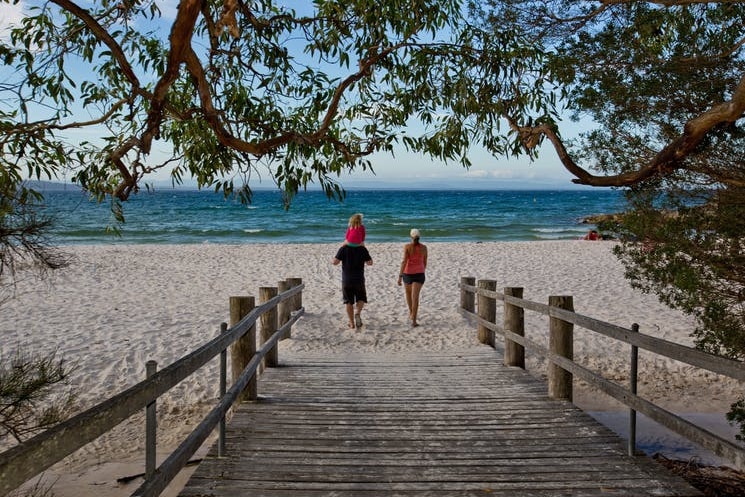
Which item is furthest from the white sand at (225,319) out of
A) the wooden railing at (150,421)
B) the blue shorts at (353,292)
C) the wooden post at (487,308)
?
the wooden railing at (150,421)

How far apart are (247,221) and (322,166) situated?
4401 centimetres

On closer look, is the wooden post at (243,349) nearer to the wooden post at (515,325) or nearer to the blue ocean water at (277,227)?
the wooden post at (515,325)

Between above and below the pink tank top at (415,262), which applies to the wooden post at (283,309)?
below

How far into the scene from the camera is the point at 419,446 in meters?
4.73

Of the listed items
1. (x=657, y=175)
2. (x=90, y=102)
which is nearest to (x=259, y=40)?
(x=90, y=102)

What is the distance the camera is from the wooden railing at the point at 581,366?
10.7 ft

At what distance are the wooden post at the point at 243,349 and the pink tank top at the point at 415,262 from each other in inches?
195

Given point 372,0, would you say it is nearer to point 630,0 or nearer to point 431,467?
A: point 630,0

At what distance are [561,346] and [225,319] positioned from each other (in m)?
8.22

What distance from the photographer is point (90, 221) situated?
44.6 m

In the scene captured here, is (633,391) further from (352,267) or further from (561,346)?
(352,267)

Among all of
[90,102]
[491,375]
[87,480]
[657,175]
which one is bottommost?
[87,480]

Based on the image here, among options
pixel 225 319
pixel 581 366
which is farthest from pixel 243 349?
pixel 225 319

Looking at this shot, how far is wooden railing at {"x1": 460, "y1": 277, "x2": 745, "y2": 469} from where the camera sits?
327cm
